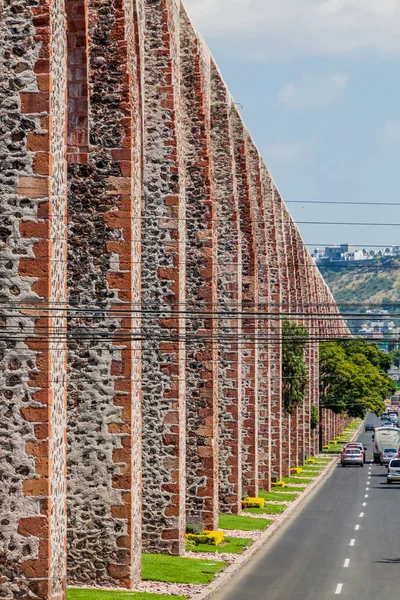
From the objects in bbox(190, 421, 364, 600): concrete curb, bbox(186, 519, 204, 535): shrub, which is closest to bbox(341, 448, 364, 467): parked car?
bbox(190, 421, 364, 600): concrete curb

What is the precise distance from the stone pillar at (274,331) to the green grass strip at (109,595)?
36210 millimetres

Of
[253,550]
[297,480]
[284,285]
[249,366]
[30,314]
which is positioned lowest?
[253,550]

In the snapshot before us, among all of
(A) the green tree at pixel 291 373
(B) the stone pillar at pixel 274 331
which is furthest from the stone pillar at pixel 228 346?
(A) the green tree at pixel 291 373

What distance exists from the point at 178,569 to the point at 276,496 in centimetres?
2616

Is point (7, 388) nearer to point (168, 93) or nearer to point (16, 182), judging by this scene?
point (16, 182)

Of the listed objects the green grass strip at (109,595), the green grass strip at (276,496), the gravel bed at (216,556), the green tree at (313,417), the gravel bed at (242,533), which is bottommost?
the green grass strip at (109,595)

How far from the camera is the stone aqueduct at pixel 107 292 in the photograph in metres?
22.1

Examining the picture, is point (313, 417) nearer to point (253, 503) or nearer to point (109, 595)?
point (253, 503)

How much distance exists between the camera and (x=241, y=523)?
44.0 m

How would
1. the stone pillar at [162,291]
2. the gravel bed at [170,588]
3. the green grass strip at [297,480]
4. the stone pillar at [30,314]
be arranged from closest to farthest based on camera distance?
the stone pillar at [30,314] < the gravel bed at [170,588] < the stone pillar at [162,291] < the green grass strip at [297,480]

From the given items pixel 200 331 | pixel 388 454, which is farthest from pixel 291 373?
pixel 200 331

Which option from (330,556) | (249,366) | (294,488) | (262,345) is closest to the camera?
(330,556)

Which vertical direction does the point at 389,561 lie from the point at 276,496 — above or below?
below

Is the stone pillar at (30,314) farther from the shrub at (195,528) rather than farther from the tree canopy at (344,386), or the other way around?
the tree canopy at (344,386)
